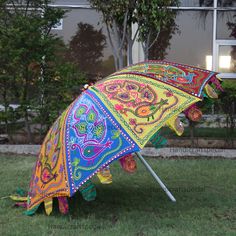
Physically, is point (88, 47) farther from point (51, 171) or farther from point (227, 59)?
point (51, 171)

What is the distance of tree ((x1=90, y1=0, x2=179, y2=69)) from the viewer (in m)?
9.00

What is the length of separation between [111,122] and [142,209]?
1289 millimetres

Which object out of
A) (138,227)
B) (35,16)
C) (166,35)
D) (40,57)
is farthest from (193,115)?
(166,35)

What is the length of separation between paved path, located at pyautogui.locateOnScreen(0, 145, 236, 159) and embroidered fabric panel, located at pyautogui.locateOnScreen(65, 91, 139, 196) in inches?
167

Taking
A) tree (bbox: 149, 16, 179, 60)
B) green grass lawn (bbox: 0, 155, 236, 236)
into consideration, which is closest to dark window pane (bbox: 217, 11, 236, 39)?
tree (bbox: 149, 16, 179, 60)

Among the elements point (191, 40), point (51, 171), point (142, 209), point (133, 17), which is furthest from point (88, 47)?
point (51, 171)

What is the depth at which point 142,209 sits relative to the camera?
4.65m

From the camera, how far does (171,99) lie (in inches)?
150

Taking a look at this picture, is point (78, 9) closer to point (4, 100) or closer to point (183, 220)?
point (4, 100)

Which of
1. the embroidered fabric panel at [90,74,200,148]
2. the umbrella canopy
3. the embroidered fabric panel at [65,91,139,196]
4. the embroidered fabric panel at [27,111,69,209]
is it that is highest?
the umbrella canopy

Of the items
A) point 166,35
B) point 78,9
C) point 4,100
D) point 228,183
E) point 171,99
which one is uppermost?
point 78,9

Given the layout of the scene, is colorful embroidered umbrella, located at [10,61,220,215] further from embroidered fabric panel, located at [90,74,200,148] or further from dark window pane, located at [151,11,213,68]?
dark window pane, located at [151,11,213,68]

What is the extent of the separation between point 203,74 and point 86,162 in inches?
53.4

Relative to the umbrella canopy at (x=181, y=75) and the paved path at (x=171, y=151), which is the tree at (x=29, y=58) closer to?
the paved path at (x=171, y=151)
